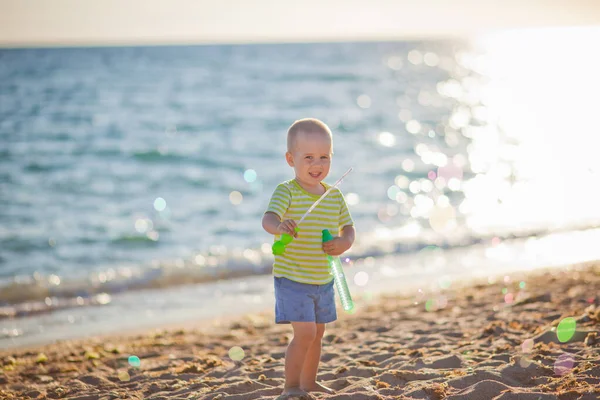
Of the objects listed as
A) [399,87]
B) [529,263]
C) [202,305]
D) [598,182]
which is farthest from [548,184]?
[399,87]

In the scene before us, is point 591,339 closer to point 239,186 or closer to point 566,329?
point 566,329

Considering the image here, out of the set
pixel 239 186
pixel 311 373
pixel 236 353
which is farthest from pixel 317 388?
pixel 239 186

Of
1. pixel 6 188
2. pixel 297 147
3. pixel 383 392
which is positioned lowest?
pixel 383 392

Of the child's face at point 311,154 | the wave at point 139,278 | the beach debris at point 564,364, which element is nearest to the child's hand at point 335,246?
the child's face at point 311,154

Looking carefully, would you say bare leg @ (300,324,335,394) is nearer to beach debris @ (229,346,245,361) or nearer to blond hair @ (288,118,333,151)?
blond hair @ (288,118,333,151)

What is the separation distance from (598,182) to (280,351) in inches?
460

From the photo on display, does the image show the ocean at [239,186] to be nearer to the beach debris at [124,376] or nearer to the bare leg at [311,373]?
the beach debris at [124,376]

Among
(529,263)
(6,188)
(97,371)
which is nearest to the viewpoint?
(97,371)

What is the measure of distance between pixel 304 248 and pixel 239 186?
456 inches

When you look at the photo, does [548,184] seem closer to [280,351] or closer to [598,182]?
[598,182]

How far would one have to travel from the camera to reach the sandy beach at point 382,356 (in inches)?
161

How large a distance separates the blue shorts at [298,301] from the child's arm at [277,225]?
1.16 feet

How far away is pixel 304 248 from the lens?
386 centimetres

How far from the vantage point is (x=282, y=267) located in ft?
12.7
